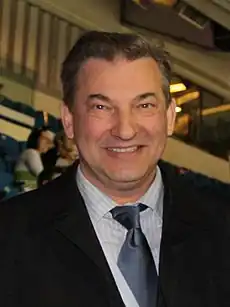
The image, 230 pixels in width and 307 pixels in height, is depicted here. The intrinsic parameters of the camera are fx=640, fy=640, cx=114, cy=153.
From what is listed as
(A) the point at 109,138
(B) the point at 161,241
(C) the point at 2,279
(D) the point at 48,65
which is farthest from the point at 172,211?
(D) the point at 48,65

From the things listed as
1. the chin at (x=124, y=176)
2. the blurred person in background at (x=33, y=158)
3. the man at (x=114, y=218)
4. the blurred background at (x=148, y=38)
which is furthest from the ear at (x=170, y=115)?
the blurred person in background at (x=33, y=158)

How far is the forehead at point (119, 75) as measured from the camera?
985mm

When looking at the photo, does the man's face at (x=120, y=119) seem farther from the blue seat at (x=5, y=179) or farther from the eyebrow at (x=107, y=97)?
the blue seat at (x=5, y=179)

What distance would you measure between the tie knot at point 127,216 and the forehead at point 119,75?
0.20 m

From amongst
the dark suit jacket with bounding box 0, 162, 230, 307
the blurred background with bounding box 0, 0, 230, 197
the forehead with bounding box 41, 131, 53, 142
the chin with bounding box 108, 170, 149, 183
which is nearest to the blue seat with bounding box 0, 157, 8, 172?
the blurred background with bounding box 0, 0, 230, 197

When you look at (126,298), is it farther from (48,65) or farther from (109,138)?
(48,65)

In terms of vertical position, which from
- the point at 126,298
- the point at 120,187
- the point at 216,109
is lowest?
the point at 216,109

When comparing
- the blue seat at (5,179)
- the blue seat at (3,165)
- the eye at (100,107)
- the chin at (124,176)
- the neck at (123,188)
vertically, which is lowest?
the blue seat at (5,179)

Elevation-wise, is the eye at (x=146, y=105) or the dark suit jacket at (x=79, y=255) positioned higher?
the eye at (x=146, y=105)

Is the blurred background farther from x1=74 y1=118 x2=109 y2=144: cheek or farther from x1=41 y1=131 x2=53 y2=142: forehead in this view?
x1=74 y1=118 x2=109 y2=144: cheek

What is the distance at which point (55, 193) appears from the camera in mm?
1061

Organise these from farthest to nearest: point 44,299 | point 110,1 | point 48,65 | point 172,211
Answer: point 110,1
point 48,65
point 172,211
point 44,299

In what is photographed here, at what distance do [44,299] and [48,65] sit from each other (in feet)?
3.72

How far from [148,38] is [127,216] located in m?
0.71
